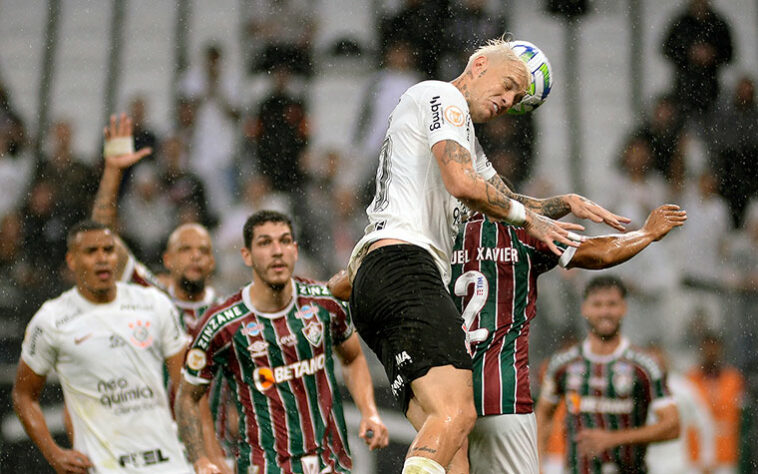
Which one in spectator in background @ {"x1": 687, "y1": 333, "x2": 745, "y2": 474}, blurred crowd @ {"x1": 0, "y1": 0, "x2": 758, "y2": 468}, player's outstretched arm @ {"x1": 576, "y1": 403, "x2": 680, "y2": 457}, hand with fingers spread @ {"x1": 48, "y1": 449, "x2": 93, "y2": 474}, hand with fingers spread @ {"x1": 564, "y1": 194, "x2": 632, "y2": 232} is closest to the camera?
hand with fingers spread @ {"x1": 564, "y1": 194, "x2": 632, "y2": 232}

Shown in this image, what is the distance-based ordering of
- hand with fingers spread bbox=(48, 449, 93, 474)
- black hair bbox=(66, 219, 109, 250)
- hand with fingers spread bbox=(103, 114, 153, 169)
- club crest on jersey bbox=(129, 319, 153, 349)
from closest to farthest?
hand with fingers spread bbox=(48, 449, 93, 474)
club crest on jersey bbox=(129, 319, 153, 349)
black hair bbox=(66, 219, 109, 250)
hand with fingers spread bbox=(103, 114, 153, 169)

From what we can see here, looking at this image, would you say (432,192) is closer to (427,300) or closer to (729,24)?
(427,300)

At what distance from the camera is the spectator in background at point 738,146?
10.7 m

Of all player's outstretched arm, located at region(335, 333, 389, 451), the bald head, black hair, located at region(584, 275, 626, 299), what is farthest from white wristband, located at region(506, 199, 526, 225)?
the bald head

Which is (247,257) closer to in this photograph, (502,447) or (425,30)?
(502,447)

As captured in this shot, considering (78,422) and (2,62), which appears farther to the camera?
(2,62)

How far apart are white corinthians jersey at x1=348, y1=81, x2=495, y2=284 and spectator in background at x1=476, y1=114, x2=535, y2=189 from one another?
Answer: 5.98m

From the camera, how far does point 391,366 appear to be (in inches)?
168

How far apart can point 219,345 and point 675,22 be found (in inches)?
291

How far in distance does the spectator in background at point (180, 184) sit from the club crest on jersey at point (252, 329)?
5.03 metres

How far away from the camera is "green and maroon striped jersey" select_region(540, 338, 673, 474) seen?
705 cm

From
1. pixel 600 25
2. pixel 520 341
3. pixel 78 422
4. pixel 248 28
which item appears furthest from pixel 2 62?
pixel 520 341

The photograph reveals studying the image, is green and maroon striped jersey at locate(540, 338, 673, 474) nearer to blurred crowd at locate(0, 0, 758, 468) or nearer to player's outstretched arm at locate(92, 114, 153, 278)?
blurred crowd at locate(0, 0, 758, 468)


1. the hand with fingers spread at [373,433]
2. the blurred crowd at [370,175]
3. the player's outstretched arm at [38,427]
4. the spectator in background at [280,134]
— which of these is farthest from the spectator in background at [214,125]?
the hand with fingers spread at [373,433]
